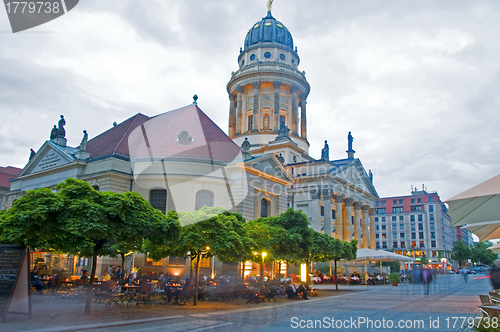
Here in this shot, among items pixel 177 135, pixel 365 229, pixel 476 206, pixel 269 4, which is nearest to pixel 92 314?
pixel 476 206

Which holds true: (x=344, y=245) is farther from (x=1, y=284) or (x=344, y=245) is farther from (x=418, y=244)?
(x=418, y=244)

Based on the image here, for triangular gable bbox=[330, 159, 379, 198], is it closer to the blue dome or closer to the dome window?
the blue dome

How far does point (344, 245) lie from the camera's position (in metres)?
34.7

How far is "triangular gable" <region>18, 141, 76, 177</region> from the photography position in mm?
38297

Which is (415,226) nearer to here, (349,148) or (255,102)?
(349,148)

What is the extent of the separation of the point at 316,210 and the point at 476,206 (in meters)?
50.9

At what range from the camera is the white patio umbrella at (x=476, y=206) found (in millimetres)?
8242

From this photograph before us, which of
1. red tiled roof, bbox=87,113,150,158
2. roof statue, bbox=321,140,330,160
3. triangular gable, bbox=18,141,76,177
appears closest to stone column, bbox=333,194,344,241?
roof statue, bbox=321,140,330,160

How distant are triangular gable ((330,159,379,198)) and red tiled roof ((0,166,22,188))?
53.7m

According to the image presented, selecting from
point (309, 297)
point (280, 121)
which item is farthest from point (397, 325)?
point (280, 121)

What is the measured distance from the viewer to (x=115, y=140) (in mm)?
40188

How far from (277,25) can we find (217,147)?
42052mm

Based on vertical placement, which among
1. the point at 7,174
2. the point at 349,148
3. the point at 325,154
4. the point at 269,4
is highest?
the point at 269,4

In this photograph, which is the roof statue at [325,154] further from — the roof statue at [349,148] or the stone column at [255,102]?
the stone column at [255,102]
